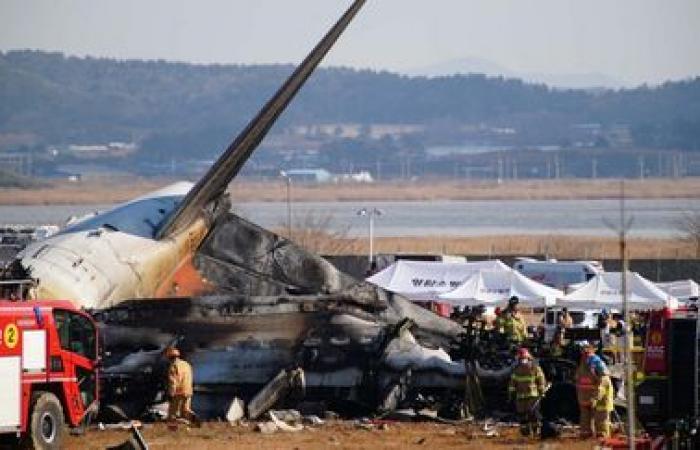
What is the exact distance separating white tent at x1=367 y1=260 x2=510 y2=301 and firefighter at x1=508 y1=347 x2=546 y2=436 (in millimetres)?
27792

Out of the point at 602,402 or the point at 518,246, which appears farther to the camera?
the point at 518,246

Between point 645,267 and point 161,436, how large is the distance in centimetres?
5179

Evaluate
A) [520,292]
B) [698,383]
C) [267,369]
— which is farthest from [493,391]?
[520,292]

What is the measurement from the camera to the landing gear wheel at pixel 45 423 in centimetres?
3150

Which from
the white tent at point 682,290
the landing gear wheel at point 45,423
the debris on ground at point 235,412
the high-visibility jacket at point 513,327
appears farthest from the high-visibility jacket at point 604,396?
the white tent at point 682,290

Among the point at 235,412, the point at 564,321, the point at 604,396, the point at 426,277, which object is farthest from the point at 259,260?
the point at 426,277

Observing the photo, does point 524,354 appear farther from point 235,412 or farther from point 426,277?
point 426,277

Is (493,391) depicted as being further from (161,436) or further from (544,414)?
(161,436)

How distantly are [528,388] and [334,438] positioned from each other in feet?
12.2

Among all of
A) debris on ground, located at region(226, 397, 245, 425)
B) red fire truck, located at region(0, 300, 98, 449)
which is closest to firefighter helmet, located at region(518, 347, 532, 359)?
debris on ground, located at region(226, 397, 245, 425)

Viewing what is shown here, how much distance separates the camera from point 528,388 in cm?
3519

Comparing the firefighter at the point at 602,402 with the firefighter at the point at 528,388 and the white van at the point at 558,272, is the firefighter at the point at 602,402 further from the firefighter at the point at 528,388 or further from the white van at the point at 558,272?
the white van at the point at 558,272

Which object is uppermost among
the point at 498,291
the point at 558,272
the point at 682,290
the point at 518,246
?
the point at 682,290

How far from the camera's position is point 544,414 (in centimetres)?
3641
